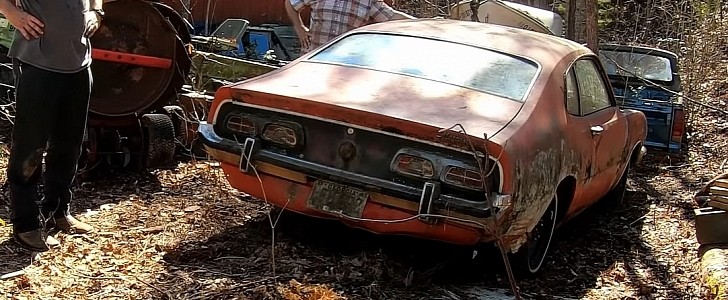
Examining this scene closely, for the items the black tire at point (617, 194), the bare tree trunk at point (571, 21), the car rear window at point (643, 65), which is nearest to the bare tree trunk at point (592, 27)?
the car rear window at point (643, 65)

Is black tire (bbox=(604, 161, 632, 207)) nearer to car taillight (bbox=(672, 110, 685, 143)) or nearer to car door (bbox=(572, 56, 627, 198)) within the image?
car door (bbox=(572, 56, 627, 198))

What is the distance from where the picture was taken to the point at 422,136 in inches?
171

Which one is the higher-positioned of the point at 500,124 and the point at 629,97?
the point at 500,124

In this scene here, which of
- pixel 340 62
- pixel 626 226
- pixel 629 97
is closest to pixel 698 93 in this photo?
pixel 629 97

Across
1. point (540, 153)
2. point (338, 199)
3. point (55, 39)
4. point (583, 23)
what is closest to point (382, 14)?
point (540, 153)

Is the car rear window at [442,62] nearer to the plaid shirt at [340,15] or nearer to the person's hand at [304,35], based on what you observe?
the plaid shirt at [340,15]

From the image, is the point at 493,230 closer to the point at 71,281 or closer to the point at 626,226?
the point at 71,281

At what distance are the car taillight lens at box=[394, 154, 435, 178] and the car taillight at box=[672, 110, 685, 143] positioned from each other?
5888 mm

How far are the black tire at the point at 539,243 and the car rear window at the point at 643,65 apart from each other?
538 cm

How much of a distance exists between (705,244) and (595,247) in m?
0.75

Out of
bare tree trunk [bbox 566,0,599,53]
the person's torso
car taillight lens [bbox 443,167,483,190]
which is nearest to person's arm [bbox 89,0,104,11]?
car taillight lens [bbox 443,167,483,190]

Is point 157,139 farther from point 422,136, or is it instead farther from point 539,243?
point 539,243

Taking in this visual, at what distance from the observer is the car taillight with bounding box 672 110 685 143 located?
9344mm

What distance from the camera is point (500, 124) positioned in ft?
14.8
